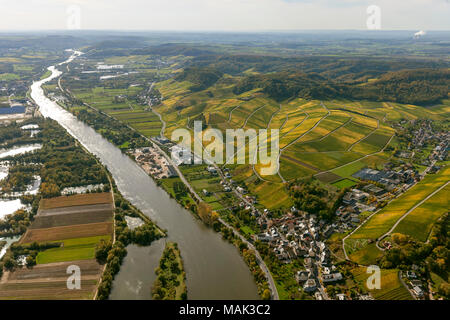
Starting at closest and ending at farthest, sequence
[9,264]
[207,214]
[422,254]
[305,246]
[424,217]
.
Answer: [422,254] < [9,264] < [305,246] < [424,217] < [207,214]

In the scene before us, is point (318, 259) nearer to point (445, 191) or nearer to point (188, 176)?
point (445, 191)

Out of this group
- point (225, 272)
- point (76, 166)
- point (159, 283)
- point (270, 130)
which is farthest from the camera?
point (270, 130)

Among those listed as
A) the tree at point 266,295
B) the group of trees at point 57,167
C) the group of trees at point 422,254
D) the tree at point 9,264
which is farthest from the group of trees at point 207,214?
the tree at point 9,264

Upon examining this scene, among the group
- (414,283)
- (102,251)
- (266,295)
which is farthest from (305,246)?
(102,251)

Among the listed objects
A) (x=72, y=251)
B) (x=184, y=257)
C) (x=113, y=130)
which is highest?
(x=113, y=130)

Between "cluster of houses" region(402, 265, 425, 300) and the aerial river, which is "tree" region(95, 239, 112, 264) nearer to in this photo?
the aerial river

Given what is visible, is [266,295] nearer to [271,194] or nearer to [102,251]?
[102,251]
